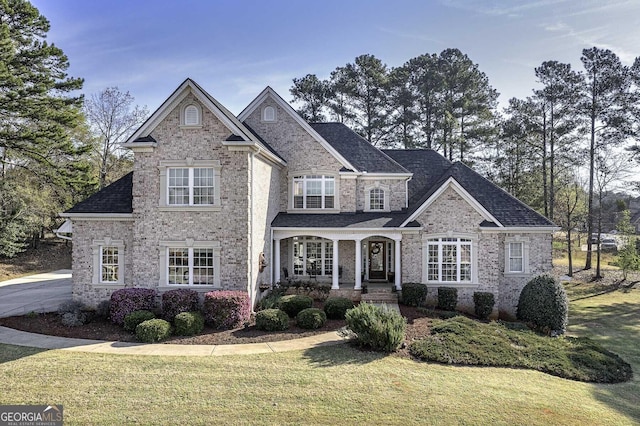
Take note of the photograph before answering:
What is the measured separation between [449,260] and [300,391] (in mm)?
11708

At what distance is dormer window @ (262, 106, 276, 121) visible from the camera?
20.9 m

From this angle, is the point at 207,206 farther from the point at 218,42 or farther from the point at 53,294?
the point at 53,294

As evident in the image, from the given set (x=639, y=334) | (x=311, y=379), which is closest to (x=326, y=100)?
(x=639, y=334)

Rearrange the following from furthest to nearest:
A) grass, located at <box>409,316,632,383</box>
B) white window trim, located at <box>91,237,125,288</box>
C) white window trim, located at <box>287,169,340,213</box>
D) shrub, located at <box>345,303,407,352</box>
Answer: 1. white window trim, located at <box>287,169,340,213</box>
2. white window trim, located at <box>91,237,125,288</box>
3. shrub, located at <box>345,303,407,352</box>
4. grass, located at <box>409,316,632,383</box>

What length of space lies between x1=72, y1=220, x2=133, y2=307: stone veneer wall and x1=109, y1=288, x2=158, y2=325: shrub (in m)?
1.91

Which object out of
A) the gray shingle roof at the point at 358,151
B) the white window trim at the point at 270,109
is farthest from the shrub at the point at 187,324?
the gray shingle roof at the point at 358,151

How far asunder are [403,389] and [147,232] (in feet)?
38.9

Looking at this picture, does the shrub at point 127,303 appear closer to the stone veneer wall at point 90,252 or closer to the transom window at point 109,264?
the stone veneer wall at point 90,252

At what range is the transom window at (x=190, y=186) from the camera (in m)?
15.6

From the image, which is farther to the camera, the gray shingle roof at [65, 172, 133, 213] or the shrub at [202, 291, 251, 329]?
the gray shingle roof at [65, 172, 133, 213]

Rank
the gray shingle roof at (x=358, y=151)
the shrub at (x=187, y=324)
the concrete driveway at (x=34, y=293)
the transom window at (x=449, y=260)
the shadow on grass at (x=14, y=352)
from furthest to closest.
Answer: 1. the gray shingle roof at (x=358, y=151)
2. the transom window at (x=449, y=260)
3. the concrete driveway at (x=34, y=293)
4. the shrub at (x=187, y=324)
5. the shadow on grass at (x=14, y=352)

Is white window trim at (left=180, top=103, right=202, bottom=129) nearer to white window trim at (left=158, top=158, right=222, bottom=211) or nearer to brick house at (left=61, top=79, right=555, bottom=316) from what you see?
brick house at (left=61, top=79, right=555, bottom=316)

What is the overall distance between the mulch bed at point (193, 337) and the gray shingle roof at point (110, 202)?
464cm

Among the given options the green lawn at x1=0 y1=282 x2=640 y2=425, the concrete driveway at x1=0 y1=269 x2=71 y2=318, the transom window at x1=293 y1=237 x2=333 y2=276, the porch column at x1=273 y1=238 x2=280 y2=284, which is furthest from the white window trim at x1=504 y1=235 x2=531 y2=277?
the concrete driveway at x1=0 y1=269 x2=71 y2=318
